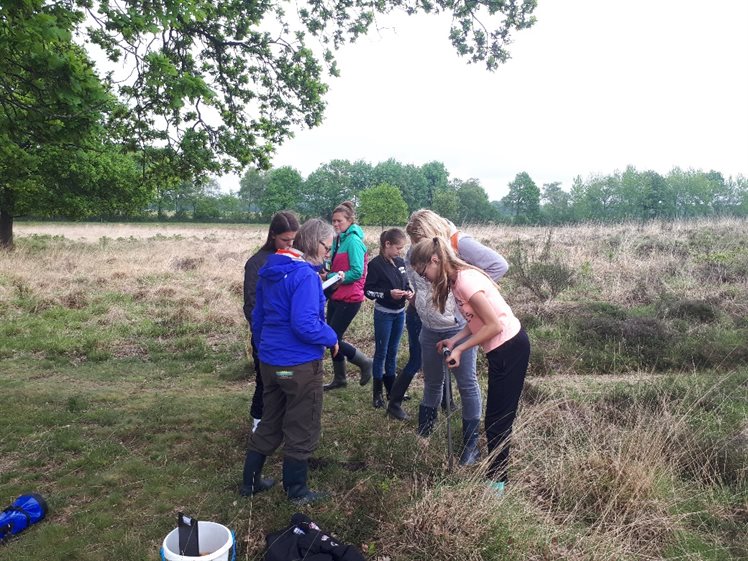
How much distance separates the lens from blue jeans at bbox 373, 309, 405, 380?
5199 mm

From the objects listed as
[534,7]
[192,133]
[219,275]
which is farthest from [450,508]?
[219,275]

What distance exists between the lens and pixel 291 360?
10.7 ft

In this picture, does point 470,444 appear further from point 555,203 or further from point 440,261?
point 555,203

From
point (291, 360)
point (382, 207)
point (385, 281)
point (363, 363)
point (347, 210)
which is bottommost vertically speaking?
point (363, 363)

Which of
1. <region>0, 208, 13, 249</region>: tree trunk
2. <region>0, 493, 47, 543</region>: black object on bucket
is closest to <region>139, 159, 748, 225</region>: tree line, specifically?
<region>0, 208, 13, 249</region>: tree trunk

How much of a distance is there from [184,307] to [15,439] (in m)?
5.56

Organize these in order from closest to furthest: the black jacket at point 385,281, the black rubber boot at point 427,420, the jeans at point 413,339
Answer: the black rubber boot at point 427,420, the jeans at point 413,339, the black jacket at point 385,281

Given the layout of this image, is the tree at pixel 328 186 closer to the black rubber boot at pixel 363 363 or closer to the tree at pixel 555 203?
the tree at pixel 555 203

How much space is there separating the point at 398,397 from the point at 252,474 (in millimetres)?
1774

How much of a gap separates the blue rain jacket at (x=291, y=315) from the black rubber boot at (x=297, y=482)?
66 cm

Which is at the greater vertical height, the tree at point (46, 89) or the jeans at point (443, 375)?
the tree at point (46, 89)

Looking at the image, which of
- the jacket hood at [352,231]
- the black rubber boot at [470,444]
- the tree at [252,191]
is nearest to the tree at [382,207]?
the tree at [252,191]

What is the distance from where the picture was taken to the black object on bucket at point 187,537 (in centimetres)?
259

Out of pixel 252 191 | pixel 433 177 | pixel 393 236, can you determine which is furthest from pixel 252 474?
pixel 433 177
